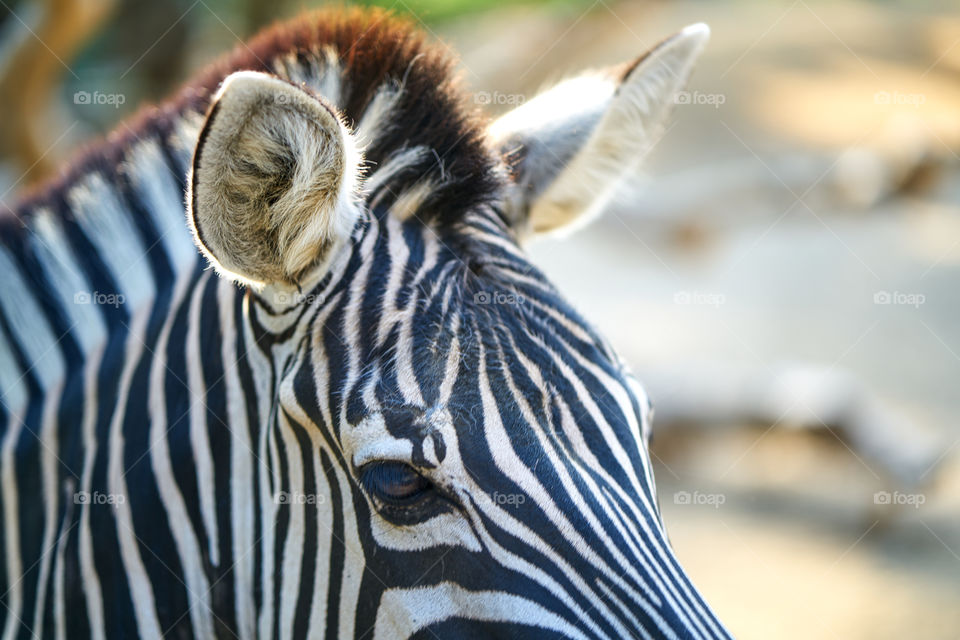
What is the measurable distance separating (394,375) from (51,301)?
4.47 ft

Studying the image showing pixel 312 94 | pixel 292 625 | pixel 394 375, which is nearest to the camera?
pixel 312 94

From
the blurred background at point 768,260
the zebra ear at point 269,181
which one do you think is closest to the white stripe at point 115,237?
the zebra ear at point 269,181

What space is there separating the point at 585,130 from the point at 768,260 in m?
13.4

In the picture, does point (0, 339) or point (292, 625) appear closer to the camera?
point (292, 625)

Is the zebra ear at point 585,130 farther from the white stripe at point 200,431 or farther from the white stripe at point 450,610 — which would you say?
the white stripe at point 450,610

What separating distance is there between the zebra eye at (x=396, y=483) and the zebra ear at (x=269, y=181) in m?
0.58

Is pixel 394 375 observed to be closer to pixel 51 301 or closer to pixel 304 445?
pixel 304 445

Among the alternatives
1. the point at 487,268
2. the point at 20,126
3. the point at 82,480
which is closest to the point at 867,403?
the point at 487,268

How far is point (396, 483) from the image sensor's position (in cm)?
201

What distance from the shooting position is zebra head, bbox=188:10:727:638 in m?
1.95

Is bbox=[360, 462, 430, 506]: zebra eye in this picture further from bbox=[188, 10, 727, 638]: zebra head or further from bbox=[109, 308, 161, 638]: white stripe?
bbox=[109, 308, 161, 638]: white stripe

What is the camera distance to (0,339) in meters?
2.70

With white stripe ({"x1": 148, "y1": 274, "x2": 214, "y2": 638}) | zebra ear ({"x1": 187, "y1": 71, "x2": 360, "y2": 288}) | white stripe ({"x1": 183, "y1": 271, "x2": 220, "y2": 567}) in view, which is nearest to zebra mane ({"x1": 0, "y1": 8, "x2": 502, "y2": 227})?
zebra ear ({"x1": 187, "y1": 71, "x2": 360, "y2": 288})

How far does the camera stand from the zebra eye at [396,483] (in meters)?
2.00
